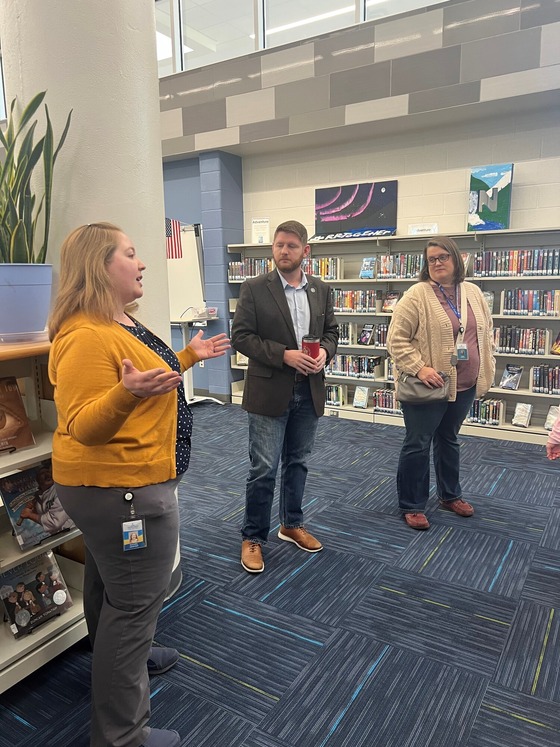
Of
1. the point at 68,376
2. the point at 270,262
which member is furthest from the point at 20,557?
the point at 270,262

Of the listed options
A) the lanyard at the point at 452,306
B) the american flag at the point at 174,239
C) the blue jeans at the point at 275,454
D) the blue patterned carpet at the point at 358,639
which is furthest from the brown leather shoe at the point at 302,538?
the american flag at the point at 174,239

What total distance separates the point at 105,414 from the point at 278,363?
3.95 feet

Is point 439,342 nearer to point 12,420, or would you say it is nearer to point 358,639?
point 358,639

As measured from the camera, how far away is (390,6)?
4559 millimetres

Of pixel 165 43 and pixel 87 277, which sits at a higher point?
pixel 165 43

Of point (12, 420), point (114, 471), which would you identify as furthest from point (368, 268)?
point (114, 471)

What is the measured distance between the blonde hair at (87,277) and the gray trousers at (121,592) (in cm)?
44

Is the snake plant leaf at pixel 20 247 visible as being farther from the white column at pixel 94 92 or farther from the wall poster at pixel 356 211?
the wall poster at pixel 356 211

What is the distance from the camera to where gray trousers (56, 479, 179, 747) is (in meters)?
1.35

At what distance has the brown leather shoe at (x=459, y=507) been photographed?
3098mm

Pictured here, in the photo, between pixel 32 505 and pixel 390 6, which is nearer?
pixel 32 505

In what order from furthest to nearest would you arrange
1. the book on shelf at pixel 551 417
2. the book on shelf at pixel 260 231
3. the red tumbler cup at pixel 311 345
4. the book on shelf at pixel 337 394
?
1. the book on shelf at pixel 260 231
2. the book on shelf at pixel 337 394
3. the book on shelf at pixel 551 417
4. the red tumbler cup at pixel 311 345

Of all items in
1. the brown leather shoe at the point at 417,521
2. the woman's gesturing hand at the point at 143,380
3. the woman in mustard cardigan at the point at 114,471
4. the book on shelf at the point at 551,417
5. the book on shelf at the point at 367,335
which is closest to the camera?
the woman's gesturing hand at the point at 143,380

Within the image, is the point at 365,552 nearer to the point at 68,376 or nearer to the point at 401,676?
the point at 401,676
